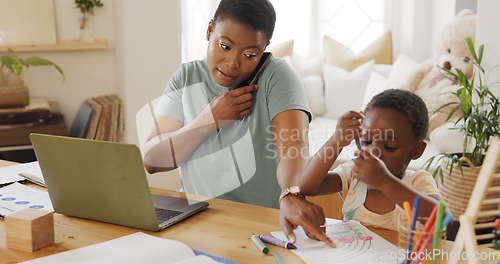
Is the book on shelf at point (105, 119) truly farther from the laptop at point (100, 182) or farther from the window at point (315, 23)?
the laptop at point (100, 182)

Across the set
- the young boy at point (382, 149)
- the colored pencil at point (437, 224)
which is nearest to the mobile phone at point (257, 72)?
the young boy at point (382, 149)

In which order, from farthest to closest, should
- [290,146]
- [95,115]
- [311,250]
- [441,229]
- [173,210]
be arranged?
[95,115], [290,146], [173,210], [311,250], [441,229]

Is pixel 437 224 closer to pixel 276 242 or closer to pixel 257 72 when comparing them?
pixel 276 242

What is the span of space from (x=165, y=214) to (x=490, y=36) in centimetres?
207

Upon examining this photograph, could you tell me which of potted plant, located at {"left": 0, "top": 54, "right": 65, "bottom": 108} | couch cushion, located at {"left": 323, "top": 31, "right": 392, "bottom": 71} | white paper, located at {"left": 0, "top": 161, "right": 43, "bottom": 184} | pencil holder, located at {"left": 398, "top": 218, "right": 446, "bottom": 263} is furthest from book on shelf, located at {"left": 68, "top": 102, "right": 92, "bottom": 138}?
pencil holder, located at {"left": 398, "top": 218, "right": 446, "bottom": 263}

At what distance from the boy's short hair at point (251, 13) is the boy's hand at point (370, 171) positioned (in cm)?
47

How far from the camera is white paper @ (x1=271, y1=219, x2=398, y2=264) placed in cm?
94

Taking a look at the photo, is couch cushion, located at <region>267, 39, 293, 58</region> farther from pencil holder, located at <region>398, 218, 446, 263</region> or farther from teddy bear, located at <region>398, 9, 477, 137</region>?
pencil holder, located at <region>398, 218, 446, 263</region>

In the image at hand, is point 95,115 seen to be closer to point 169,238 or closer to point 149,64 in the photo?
point 149,64

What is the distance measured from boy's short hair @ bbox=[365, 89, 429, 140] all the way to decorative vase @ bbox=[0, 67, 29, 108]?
2.00 m

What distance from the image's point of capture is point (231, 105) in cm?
140

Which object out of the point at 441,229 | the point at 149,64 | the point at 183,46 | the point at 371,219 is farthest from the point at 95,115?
the point at 441,229

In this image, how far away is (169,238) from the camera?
1.05 m

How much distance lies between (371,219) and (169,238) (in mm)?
509
